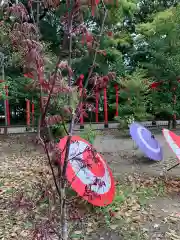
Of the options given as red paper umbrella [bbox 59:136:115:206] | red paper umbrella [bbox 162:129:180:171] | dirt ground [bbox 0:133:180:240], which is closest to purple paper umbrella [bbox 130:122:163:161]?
dirt ground [bbox 0:133:180:240]

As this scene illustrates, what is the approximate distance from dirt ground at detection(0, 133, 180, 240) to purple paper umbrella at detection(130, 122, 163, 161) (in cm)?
27

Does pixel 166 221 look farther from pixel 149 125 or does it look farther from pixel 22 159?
pixel 149 125

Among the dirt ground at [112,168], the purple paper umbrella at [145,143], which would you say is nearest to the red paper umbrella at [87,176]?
the dirt ground at [112,168]

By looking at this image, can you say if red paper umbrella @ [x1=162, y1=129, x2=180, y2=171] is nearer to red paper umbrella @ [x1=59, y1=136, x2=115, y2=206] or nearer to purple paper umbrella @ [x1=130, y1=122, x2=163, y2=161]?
purple paper umbrella @ [x1=130, y1=122, x2=163, y2=161]

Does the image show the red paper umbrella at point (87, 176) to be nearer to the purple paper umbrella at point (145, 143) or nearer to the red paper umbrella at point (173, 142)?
the red paper umbrella at point (173, 142)

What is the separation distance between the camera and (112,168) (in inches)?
203

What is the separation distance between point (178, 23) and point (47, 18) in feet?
21.0

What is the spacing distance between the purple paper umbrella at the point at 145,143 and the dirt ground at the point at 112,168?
0.27m

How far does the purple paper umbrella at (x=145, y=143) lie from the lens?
192 inches

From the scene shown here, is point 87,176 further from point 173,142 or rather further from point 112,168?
point 112,168

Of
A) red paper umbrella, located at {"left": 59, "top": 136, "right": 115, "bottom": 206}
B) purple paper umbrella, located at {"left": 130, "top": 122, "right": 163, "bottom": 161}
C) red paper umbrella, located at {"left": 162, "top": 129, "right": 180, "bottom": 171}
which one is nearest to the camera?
red paper umbrella, located at {"left": 59, "top": 136, "right": 115, "bottom": 206}

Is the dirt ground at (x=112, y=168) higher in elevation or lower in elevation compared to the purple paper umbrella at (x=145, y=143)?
lower

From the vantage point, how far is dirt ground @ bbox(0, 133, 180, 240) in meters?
2.83

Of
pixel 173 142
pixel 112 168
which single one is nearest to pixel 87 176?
pixel 173 142
